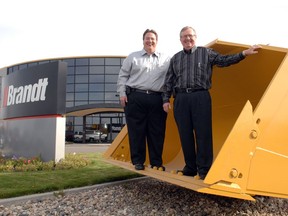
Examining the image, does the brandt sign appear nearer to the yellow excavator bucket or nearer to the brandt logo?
the brandt logo

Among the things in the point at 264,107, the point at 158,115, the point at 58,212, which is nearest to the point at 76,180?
the point at 58,212

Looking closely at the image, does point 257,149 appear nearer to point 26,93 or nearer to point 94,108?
point 26,93

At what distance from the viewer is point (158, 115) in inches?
175

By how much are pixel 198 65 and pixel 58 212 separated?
96.2 inches

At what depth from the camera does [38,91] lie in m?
9.27

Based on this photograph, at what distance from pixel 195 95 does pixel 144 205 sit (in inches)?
64.8

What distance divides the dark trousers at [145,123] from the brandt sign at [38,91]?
4648 millimetres

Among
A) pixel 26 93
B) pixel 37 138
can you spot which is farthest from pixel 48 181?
pixel 26 93

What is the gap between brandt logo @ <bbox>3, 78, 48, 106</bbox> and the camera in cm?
914

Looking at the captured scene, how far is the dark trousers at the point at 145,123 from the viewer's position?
172 inches

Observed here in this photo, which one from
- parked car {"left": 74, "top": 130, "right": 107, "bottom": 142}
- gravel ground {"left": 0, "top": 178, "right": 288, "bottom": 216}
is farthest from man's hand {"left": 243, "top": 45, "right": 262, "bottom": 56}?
parked car {"left": 74, "top": 130, "right": 107, "bottom": 142}

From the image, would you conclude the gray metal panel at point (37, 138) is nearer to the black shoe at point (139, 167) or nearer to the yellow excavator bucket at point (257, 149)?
the black shoe at point (139, 167)

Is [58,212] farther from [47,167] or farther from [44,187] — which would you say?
[47,167]

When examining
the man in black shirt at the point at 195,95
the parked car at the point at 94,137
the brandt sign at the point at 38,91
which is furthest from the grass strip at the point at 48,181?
the parked car at the point at 94,137
